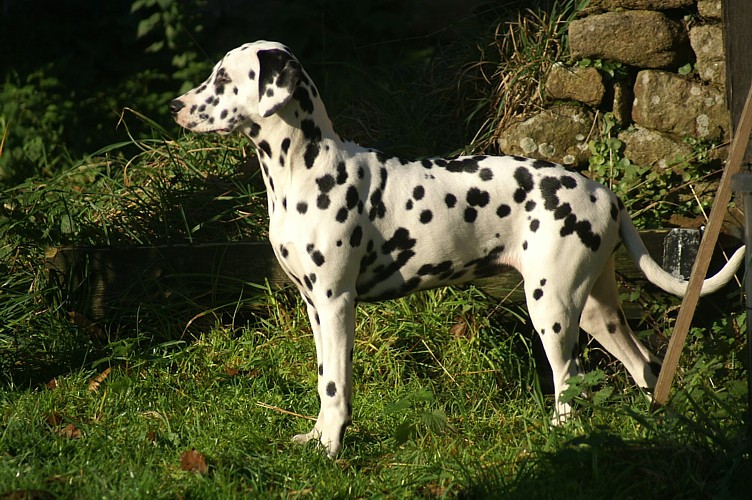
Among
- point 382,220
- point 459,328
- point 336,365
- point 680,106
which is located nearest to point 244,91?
point 382,220

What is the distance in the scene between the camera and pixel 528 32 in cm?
606

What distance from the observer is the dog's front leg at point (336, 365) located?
3792 mm

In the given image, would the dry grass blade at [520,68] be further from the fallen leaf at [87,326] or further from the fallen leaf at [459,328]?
the fallen leaf at [87,326]

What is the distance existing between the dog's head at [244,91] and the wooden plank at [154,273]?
1.33m

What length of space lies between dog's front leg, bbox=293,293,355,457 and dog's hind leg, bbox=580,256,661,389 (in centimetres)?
121

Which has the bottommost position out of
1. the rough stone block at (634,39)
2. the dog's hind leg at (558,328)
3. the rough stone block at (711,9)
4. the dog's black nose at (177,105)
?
the dog's hind leg at (558,328)

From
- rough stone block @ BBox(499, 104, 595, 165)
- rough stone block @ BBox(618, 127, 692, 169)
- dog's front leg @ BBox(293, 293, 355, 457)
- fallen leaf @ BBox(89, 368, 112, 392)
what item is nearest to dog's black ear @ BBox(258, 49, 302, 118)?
dog's front leg @ BBox(293, 293, 355, 457)

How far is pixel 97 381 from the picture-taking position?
4656 mm

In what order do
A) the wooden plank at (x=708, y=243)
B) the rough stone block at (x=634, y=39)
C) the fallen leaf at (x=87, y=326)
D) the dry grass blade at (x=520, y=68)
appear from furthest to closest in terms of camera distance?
1. the dry grass blade at (x=520, y=68)
2. the rough stone block at (x=634, y=39)
3. the fallen leaf at (x=87, y=326)
4. the wooden plank at (x=708, y=243)

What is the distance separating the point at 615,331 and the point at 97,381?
2.71m

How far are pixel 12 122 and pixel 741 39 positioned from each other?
5899mm

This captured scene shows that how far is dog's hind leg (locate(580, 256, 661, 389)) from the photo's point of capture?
419cm

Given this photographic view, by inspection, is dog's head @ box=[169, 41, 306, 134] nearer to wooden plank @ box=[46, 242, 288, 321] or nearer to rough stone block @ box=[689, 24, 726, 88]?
wooden plank @ box=[46, 242, 288, 321]

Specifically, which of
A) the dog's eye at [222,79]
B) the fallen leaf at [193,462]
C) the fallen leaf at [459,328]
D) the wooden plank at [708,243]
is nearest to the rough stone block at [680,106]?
the fallen leaf at [459,328]
